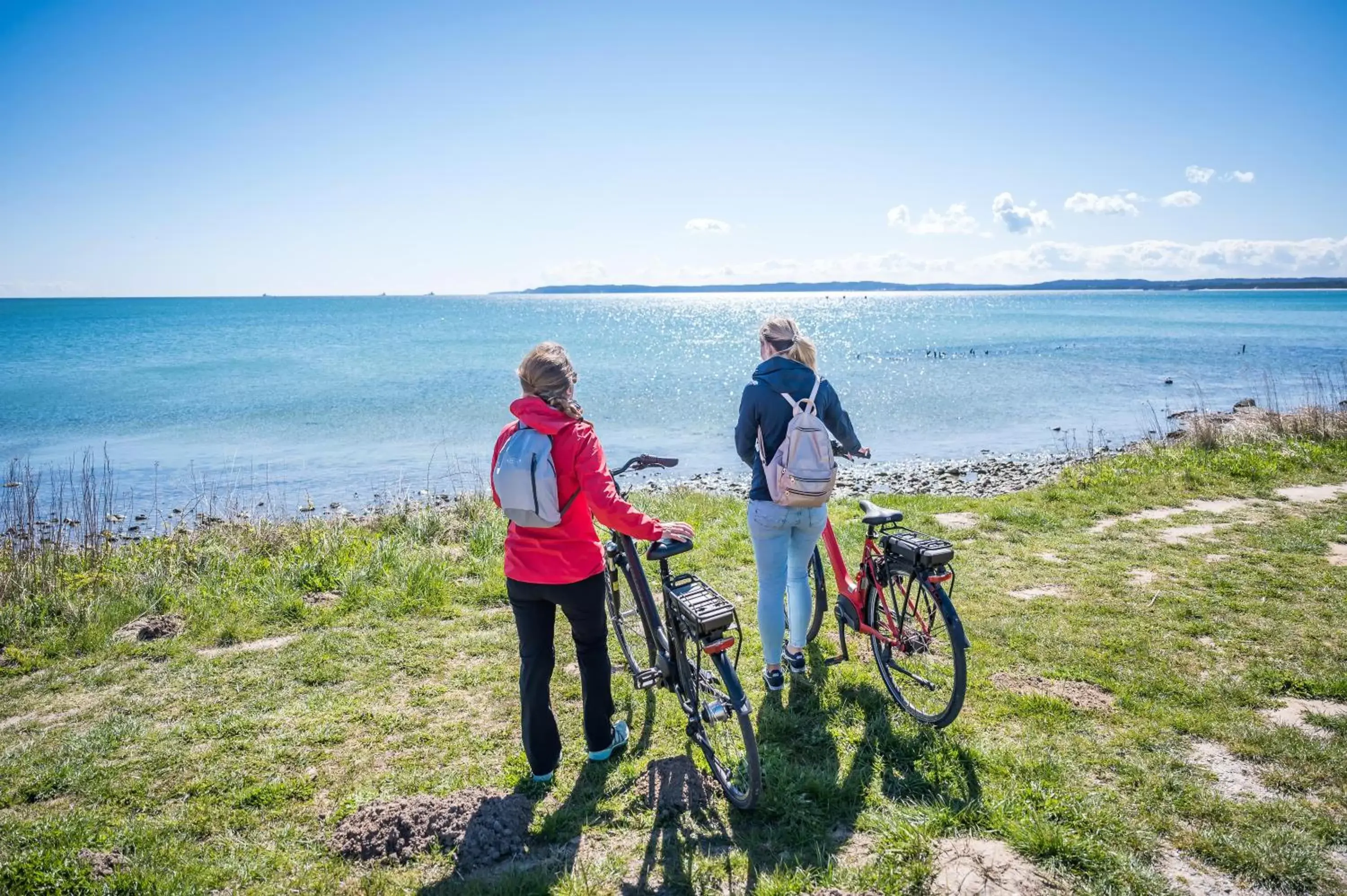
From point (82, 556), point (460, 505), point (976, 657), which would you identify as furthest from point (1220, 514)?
point (82, 556)

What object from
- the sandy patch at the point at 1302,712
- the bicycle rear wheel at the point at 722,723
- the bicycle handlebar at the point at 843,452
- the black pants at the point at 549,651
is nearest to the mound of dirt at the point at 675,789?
the bicycle rear wheel at the point at 722,723

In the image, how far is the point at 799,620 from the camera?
5.16 meters

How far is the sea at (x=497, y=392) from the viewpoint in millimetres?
20766

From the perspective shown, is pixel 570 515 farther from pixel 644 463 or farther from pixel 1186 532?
pixel 1186 532

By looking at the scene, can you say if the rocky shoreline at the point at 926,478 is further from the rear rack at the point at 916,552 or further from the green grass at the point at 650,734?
the rear rack at the point at 916,552

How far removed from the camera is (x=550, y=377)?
3.82 meters

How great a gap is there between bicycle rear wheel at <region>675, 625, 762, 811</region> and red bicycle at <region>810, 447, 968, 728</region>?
1262 millimetres

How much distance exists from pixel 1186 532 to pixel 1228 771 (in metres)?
5.59

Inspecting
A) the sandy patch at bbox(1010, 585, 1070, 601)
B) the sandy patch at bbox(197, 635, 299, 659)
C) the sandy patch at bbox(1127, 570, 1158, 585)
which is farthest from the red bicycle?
the sandy patch at bbox(197, 635, 299, 659)

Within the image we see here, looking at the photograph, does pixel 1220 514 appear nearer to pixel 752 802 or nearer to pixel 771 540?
pixel 771 540

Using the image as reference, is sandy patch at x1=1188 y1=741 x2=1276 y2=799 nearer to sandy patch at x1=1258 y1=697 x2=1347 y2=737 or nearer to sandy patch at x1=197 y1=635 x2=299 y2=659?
sandy patch at x1=1258 y1=697 x2=1347 y2=737

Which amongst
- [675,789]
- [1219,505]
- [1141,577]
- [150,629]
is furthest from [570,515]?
[1219,505]

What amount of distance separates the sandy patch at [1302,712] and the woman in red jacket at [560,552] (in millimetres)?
4042

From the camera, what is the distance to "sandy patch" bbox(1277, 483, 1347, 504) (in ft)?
30.9
